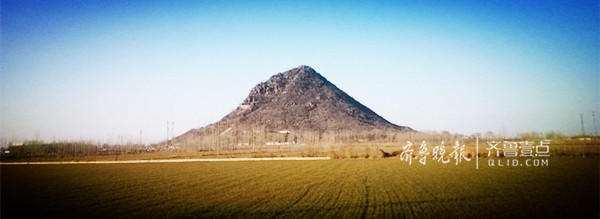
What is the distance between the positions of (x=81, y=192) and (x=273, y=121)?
115517 millimetres

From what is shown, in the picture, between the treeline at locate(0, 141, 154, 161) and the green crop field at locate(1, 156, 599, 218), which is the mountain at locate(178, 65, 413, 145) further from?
the green crop field at locate(1, 156, 599, 218)

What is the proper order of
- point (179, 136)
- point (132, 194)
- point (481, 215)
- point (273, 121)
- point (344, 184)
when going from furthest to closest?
point (179, 136)
point (273, 121)
point (344, 184)
point (132, 194)
point (481, 215)

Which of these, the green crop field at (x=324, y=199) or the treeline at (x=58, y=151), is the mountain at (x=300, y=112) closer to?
the treeline at (x=58, y=151)

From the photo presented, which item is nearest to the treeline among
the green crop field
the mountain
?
the mountain

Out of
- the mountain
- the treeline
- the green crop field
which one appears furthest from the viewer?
the mountain

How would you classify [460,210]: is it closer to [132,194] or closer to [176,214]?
[176,214]

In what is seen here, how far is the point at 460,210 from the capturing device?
16312 mm

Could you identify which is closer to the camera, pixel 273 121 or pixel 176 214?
pixel 176 214

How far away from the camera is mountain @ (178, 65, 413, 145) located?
440 ft

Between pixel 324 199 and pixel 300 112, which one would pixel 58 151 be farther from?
pixel 324 199

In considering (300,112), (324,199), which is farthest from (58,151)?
(324,199)

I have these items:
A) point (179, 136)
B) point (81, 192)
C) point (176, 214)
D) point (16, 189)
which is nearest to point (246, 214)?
point (176, 214)

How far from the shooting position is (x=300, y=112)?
147 m

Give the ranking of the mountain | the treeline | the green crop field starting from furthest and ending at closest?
the mountain, the treeline, the green crop field
